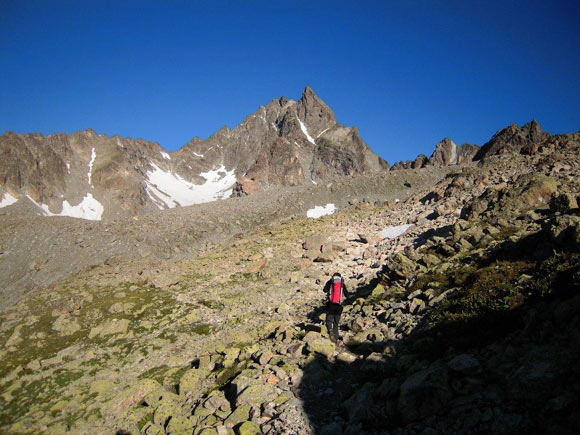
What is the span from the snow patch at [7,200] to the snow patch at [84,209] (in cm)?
571

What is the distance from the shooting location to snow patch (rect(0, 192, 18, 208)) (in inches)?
5428

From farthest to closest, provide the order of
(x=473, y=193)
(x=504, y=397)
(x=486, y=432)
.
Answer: (x=473, y=193)
(x=504, y=397)
(x=486, y=432)

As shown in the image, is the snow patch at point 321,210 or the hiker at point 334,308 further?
the snow patch at point 321,210

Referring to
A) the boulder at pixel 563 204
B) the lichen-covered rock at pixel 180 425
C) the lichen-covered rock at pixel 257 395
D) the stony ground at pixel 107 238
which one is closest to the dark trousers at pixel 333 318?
the lichen-covered rock at pixel 257 395

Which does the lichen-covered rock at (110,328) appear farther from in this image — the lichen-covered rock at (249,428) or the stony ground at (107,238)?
the stony ground at (107,238)

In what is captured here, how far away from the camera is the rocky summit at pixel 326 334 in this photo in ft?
20.8

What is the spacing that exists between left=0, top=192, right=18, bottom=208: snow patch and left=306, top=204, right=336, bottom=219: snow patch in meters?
142

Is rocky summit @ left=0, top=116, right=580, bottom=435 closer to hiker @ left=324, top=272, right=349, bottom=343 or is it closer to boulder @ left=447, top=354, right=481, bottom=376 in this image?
boulder @ left=447, top=354, right=481, bottom=376

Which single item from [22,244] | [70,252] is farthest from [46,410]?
[22,244]

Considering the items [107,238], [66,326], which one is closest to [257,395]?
[66,326]

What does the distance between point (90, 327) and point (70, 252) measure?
71.0 feet

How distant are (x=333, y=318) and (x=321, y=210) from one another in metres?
51.3

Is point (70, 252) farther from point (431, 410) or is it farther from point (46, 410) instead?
point (431, 410)

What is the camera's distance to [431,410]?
20.1ft
